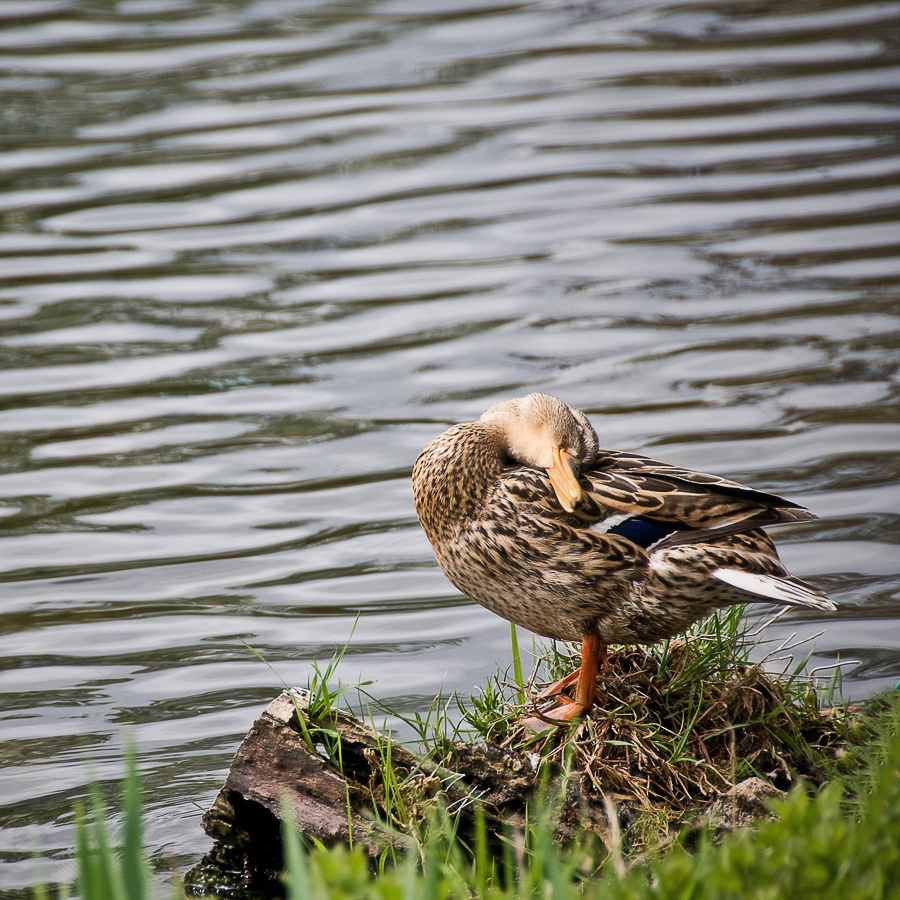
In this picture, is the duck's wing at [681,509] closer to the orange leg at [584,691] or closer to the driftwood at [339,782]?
the orange leg at [584,691]

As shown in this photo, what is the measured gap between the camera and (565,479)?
12.4 feet

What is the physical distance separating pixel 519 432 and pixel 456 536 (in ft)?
1.43

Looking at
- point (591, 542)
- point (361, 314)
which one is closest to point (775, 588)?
point (591, 542)

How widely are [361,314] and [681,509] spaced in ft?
17.6

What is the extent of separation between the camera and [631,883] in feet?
7.32

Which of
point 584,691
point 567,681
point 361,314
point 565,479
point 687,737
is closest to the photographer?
point 687,737

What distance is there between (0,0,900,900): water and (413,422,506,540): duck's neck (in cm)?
119

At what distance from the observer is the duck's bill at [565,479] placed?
372 cm

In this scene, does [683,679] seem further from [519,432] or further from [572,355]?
[572,355]

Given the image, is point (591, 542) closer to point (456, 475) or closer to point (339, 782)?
point (456, 475)

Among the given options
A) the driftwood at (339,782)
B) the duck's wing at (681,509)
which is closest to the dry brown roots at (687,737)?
the driftwood at (339,782)

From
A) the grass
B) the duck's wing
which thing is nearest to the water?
the grass

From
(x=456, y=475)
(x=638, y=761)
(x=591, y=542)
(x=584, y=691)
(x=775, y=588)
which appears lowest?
(x=638, y=761)

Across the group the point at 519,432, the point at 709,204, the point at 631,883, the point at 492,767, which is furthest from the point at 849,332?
the point at 631,883
